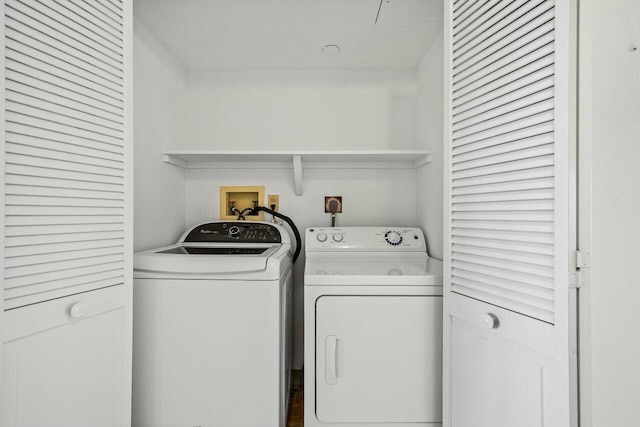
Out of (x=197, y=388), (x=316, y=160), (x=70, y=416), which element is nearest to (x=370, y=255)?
(x=316, y=160)

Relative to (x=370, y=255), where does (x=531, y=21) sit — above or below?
above

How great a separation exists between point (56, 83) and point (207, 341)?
1071mm

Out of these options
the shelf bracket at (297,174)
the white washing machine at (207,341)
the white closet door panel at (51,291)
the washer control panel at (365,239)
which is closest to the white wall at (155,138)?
the white washing machine at (207,341)

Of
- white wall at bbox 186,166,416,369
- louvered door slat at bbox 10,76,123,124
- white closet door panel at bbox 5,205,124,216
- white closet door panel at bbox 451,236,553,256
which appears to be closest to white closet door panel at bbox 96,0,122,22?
louvered door slat at bbox 10,76,123,124

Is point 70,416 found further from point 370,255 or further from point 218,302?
point 370,255

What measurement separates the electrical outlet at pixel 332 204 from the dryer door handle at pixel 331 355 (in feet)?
3.33

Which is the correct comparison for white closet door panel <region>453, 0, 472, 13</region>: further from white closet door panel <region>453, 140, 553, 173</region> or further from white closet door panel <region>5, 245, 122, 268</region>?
white closet door panel <region>5, 245, 122, 268</region>

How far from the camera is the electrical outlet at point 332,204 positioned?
90.0 inches

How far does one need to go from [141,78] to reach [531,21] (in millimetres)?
1735

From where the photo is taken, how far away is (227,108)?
232cm

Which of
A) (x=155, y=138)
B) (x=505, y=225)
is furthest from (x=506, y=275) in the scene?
(x=155, y=138)

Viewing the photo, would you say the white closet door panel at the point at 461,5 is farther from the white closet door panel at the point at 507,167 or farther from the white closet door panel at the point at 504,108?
the white closet door panel at the point at 507,167

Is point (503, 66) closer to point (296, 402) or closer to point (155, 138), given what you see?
point (155, 138)

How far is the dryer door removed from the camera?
56.8 inches
